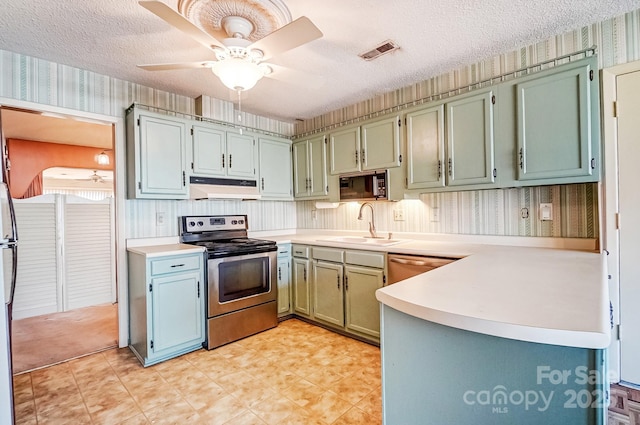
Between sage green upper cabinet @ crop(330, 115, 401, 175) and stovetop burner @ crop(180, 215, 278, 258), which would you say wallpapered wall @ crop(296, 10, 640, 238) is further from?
stovetop burner @ crop(180, 215, 278, 258)

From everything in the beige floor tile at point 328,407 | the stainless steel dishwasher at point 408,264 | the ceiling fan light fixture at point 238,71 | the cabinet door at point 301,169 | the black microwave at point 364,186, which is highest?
the ceiling fan light fixture at point 238,71

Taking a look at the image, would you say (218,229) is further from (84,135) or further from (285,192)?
(84,135)

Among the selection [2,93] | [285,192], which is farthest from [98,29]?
[285,192]

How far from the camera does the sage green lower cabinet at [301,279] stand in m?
3.33

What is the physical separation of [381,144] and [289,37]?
1.64 meters

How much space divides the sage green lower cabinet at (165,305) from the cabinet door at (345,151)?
171 centimetres

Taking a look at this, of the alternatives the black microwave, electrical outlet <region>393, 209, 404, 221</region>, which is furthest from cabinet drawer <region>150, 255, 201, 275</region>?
electrical outlet <region>393, 209, 404, 221</region>

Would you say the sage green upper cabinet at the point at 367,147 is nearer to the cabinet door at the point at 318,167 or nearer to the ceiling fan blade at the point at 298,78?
the cabinet door at the point at 318,167

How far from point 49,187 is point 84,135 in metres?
2.76

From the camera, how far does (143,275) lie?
2.52m

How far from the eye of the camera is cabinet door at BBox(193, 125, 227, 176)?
306cm

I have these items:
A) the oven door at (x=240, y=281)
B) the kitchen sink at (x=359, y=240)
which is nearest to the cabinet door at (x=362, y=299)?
the kitchen sink at (x=359, y=240)

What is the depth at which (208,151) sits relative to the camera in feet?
10.3

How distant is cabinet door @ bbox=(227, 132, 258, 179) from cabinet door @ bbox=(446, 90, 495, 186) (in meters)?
2.11
